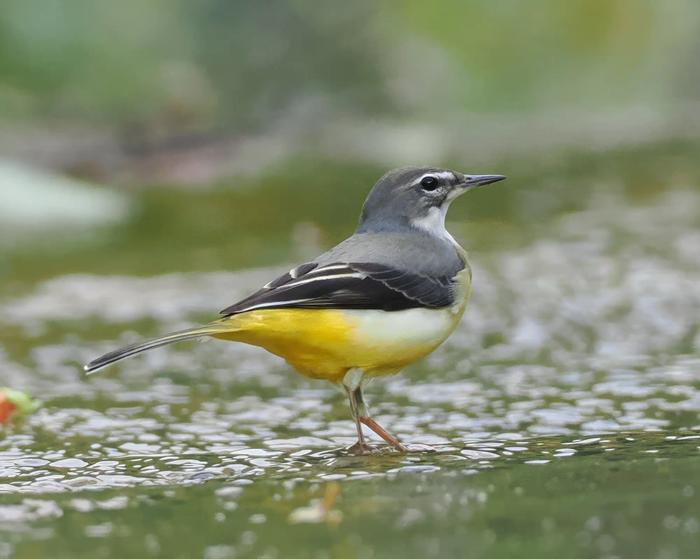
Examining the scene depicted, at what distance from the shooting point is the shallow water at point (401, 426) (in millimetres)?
4066

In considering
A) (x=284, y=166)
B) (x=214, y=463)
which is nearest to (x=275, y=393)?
(x=214, y=463)

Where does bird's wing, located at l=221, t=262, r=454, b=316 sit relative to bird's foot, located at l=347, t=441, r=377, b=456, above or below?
above

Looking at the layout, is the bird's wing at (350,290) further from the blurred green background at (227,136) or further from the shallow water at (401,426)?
the blurred green background at (227,136)

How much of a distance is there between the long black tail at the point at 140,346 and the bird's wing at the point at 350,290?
0.10m

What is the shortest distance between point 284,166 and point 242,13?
156cm

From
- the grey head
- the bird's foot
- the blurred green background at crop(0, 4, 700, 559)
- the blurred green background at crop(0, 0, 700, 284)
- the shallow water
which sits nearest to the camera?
the shallow water

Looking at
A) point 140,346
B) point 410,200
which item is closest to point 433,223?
point 410,200

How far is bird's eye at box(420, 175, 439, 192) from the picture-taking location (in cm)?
661

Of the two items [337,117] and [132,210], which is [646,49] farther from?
[132,210]

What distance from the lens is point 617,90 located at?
21469 mm

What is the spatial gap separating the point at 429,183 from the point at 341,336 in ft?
4.22

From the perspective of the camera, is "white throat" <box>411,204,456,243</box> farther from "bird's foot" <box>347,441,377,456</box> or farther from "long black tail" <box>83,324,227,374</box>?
"long black tail" <box>83,324,227,374</box>

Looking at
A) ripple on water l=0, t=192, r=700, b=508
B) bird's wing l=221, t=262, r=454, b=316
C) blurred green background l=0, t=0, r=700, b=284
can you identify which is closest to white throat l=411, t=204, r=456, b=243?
bird's wing l=221, t=262, r=454, b=316

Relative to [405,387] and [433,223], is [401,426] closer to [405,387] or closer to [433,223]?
[405,387]
